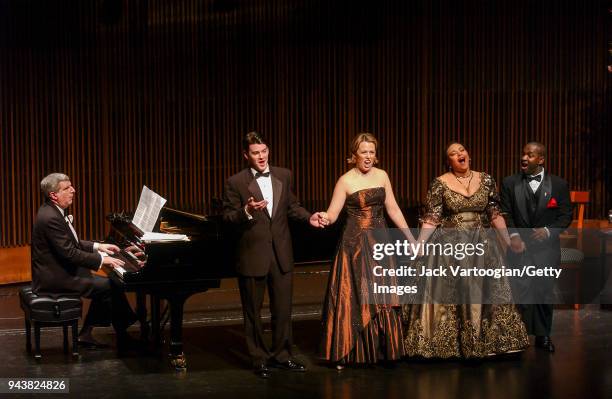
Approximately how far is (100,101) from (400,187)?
317 centimetres

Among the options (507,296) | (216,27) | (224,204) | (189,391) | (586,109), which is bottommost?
(189,391)

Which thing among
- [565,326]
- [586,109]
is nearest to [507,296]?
[565,326]

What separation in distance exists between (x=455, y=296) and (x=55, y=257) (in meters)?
2.39

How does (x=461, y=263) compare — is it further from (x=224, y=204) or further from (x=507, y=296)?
(x=224, y=204)

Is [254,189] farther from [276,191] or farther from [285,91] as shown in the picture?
[285,91]

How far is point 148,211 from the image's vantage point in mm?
5598

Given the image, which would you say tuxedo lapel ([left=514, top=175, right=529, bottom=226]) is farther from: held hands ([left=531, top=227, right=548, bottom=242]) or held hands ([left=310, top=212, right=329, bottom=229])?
held hands ([left=310, top=212, right=329, bottom=229])

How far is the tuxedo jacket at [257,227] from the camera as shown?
5102 millimetres

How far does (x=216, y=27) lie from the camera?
9078 mm

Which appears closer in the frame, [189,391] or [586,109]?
[189,391]

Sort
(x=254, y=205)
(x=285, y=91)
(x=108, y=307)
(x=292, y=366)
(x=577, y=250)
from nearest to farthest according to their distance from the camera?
(x=254, y=205), (x=292, y=366), (x=108, y=307), (x=577, y=250), (x=285, y=91)

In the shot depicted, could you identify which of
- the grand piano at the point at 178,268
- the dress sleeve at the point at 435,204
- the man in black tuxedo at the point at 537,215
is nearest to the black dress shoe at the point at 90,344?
the grand piano at the point at 178,268

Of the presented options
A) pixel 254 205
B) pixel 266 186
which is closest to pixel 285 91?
pixel 266 186

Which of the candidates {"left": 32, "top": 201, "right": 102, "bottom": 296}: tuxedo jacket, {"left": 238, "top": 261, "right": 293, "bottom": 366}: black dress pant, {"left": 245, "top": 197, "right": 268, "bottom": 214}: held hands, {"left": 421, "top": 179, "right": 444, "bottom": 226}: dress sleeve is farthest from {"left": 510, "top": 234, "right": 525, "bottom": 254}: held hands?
{"left": 32, "top": 201, "right": 102, "bottom": 296}: tuxedo jacket
